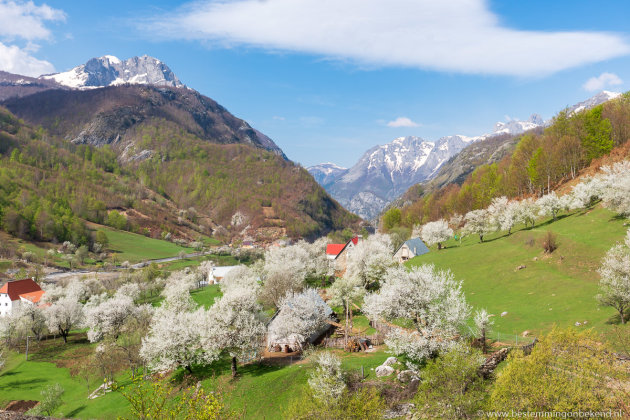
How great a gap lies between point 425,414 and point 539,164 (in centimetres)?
10375

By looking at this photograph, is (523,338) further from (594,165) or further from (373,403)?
(594,165)

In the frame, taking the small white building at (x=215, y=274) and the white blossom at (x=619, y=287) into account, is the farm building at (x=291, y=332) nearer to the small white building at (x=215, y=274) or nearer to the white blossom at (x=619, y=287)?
the white blossom at (x=619, y=287)

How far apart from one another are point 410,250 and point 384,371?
64.3 m

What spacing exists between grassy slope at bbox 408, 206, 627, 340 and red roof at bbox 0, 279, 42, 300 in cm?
11381

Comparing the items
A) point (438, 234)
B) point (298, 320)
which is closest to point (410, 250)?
point (438, 234)

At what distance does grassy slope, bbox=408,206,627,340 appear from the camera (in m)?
36.8

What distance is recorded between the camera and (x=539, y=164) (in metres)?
101

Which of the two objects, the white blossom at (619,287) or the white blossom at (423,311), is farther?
the white blossom at (619,287)

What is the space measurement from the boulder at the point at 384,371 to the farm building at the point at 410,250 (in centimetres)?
6124

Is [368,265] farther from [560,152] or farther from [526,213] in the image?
[560,152]

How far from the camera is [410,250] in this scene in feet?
300

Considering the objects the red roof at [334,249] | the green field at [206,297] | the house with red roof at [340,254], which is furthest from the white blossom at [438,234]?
the green field at [206,297]

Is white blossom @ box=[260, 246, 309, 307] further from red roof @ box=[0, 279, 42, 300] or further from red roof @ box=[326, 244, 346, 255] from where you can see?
red roof @ box=[0, 279, 42, 300]

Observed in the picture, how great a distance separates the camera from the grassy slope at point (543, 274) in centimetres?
3678
